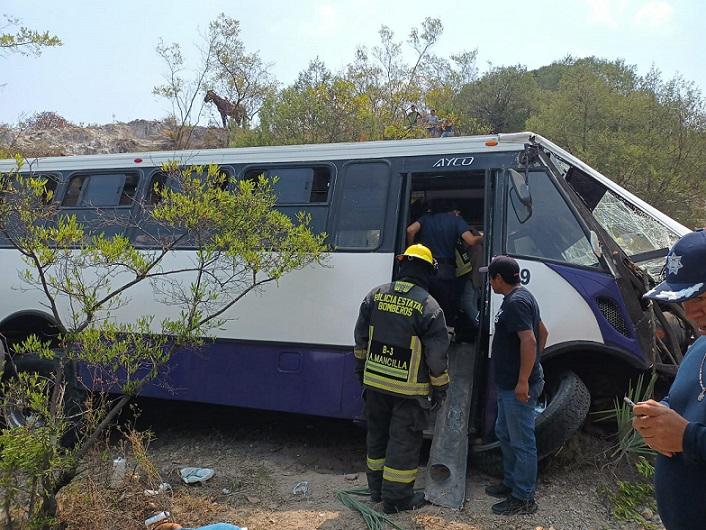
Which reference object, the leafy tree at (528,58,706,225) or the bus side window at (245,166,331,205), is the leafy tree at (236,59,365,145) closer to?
the leafy tree at (528,58,706,225)

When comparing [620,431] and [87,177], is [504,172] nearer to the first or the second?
[620,431]

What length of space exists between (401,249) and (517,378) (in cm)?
152

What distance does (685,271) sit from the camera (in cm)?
196

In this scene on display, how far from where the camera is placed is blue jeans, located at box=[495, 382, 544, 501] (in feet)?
12.9

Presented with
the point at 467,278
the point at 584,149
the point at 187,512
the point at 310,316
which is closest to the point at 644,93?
the point at 584,149

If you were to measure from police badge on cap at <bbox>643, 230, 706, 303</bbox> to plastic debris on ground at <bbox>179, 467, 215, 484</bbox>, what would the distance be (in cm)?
387

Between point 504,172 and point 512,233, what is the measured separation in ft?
1.68

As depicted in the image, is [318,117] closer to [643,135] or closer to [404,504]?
[643,135]

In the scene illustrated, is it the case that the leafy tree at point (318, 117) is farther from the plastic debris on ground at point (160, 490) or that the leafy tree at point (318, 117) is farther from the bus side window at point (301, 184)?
the plastic debris on ground at point (160, 490)

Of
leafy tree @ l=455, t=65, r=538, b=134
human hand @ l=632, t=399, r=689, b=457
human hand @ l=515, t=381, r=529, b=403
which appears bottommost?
human hand @ l=515, t=381, r=529, b=403

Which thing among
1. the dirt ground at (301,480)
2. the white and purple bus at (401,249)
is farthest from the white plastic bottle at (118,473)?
the white and purple bus at (401,249)

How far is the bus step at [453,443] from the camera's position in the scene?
13.4ft

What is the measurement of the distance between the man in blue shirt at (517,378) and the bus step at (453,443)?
1.00ft

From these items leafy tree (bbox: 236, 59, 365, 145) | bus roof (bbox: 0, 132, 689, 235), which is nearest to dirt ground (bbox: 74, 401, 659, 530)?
bus roof (bbox: 0, 132, 689, 235)
